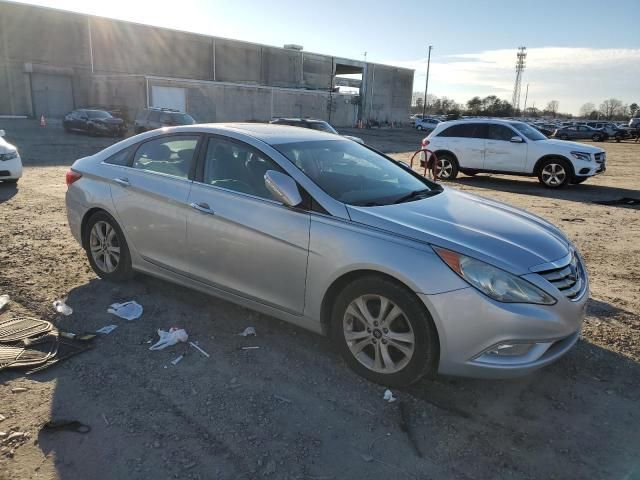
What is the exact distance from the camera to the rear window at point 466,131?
14.0 metres

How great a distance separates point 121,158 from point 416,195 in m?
2.84

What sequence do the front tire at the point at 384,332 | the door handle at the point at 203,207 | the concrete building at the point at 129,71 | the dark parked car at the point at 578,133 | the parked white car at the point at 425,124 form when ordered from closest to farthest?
1. the front tire at the point at 384,332
2. the door handle at the point at 203,207
3. the concrete building at the point at 129,71
4. the dark parked car at the point at 578,133
5. the parked white car at the point at 425,124

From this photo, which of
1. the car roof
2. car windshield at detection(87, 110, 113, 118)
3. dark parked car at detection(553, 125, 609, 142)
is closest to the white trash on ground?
the car roof

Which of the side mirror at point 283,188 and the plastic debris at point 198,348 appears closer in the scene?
the side mirror at point 283,188

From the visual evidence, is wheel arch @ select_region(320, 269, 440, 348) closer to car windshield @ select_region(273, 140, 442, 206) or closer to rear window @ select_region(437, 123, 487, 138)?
car windshield @ select_region(273, 140, 442, 206)

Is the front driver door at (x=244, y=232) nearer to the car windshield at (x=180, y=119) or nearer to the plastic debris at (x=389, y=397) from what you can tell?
the plastic debris at (x=389, y=397)

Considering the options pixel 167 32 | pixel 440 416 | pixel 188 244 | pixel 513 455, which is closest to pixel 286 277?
pixel 188 244

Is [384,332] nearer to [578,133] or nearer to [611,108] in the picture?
[578,133]

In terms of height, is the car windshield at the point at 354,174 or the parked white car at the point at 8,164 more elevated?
the car windshield at the point at 354,174

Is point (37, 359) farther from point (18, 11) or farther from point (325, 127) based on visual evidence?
point (18, 11)

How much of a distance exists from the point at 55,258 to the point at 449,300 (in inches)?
185

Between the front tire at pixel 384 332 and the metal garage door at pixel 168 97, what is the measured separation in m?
37.4

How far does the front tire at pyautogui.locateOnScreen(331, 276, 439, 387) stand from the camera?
309cm

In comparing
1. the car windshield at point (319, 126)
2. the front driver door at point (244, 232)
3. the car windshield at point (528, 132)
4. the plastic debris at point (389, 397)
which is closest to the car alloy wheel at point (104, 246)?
the front driver door at point (244, 232)
